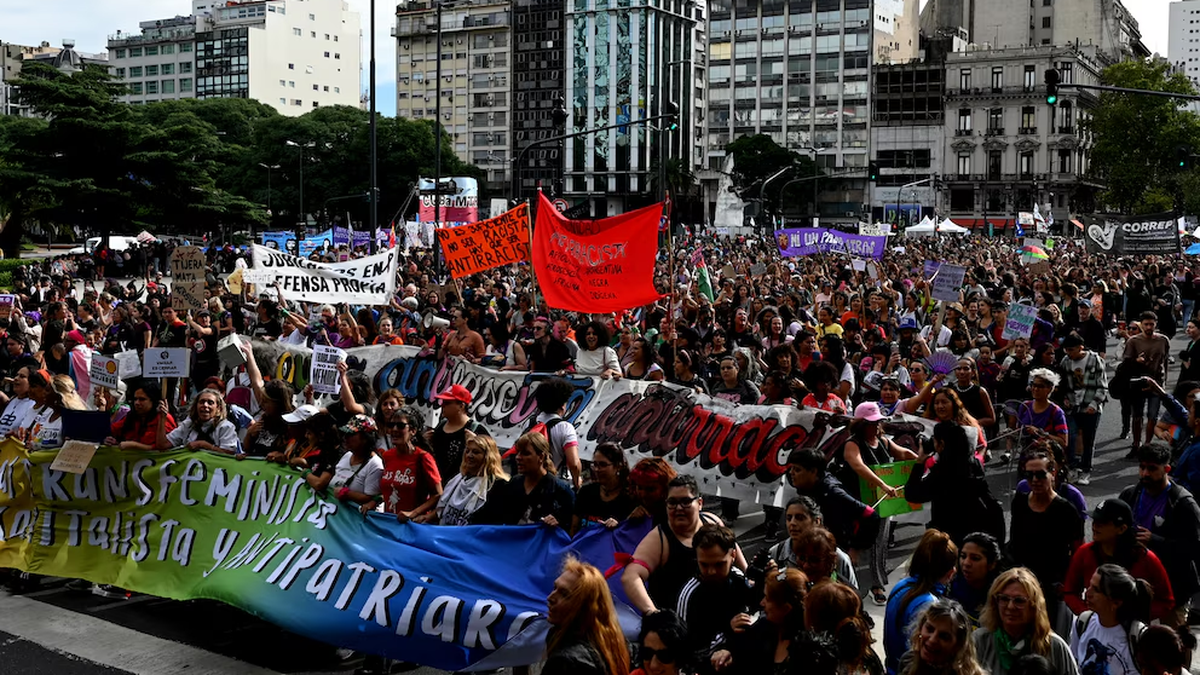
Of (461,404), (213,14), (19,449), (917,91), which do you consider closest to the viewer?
(461,404)

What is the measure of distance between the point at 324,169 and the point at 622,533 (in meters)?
91.3

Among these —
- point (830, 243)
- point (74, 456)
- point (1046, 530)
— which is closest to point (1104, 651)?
point (1046, 530)

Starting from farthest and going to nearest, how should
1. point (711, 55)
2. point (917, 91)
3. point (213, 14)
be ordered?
1. point (213, 14)
2. point (711, 55)
3. point (917, 91)

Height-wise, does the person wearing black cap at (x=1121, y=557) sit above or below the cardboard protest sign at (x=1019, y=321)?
below

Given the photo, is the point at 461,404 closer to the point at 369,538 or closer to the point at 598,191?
the point at 369,538

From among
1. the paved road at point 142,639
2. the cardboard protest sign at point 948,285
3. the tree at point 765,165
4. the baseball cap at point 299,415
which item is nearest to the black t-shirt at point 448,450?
the baseball cap at point 299,415

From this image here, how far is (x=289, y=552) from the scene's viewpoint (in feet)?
25.3

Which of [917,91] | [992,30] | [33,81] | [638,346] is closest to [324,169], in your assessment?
[33,81]

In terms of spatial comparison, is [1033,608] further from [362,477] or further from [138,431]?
[138,431]

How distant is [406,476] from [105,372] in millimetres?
4467

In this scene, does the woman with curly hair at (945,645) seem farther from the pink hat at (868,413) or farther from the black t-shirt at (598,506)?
the pink hat at (868,413)

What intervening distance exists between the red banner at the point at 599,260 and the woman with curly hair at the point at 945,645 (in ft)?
28.6

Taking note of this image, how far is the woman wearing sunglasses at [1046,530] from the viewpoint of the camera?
6750 millimetres

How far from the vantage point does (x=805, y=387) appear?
33.9ft
